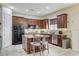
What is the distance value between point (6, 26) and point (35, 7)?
0.79 meters

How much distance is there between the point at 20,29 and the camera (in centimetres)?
247

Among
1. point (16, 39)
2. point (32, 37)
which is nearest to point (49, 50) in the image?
point (32, 37)

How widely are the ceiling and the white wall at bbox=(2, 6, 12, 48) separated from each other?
0.14 metres

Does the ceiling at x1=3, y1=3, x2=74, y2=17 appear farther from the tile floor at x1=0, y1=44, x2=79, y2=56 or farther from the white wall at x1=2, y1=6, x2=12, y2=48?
the tile floor at x1=0, y1=44, x2=79, y2=56

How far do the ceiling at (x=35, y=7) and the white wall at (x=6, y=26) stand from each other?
0.46 ft

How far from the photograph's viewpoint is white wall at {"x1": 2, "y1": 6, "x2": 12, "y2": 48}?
2371 millimetres

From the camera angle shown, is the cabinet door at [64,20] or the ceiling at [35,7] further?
the cabinet door at [64,20]

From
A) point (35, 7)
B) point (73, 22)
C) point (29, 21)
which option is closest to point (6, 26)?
point (29, 21)

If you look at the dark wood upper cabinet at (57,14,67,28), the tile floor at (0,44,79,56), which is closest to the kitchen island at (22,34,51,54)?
the tile floor at (0,44,79,56)

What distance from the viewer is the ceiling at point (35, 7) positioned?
238 cm

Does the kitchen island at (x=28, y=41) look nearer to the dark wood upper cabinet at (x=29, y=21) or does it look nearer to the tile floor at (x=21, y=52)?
the tile floor at (x=21, y=52)

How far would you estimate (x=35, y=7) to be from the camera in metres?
2.42

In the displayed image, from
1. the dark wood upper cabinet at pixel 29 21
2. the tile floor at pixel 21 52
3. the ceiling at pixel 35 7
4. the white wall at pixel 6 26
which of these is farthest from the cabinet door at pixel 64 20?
the white wall at pixel 6 26

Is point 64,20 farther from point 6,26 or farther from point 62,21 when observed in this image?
point 6,26
